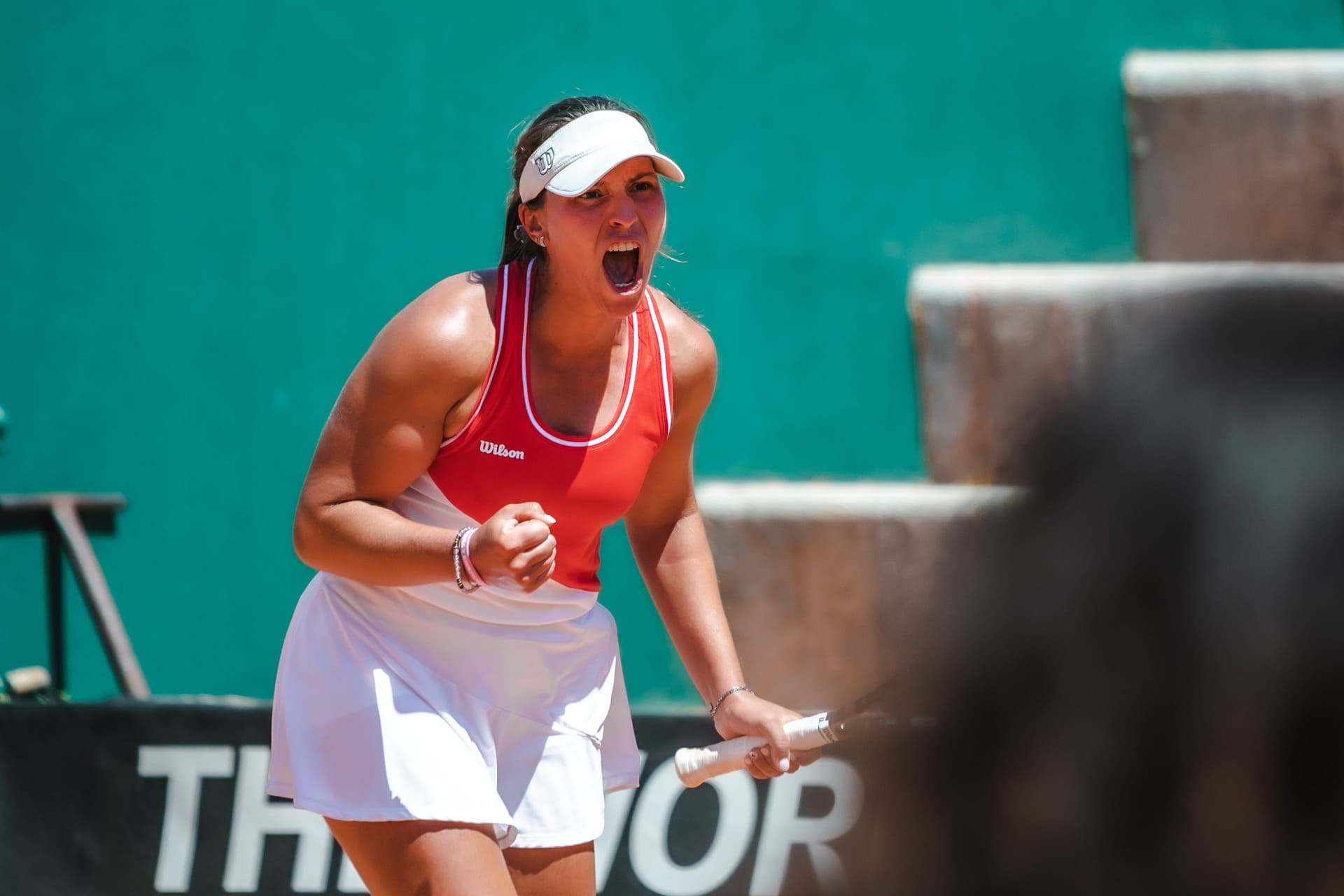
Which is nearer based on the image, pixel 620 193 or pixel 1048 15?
pixel 620 193

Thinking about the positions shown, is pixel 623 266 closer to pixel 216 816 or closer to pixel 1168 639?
pixel 1168 639

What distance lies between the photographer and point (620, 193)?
258 centimetres

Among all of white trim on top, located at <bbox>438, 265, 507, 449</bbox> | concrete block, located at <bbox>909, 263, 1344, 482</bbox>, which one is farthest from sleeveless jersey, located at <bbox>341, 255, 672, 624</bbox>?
concrete block, located at <bbox>909, 263, 1344, 482</bbox>

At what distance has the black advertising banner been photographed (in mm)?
4199

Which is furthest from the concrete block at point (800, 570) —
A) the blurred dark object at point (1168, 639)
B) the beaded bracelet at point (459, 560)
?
the blurred dark object at point (1168, 639)

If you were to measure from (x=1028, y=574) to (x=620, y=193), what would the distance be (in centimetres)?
165

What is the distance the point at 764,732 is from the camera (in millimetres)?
2719

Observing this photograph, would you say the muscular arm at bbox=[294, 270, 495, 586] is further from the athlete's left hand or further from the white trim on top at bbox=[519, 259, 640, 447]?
the athlete's left hand

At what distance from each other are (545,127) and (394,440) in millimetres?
579

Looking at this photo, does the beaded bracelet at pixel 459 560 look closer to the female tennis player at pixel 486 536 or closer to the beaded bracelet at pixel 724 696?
the female tennis player at pixel 486 536

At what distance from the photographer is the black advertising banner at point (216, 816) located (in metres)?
4.20

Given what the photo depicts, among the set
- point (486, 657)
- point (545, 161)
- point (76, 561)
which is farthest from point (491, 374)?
point (76, 561)

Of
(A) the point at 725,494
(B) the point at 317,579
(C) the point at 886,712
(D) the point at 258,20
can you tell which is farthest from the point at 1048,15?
(C) the point at 886,712

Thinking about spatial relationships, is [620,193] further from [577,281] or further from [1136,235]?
[1136,235]
